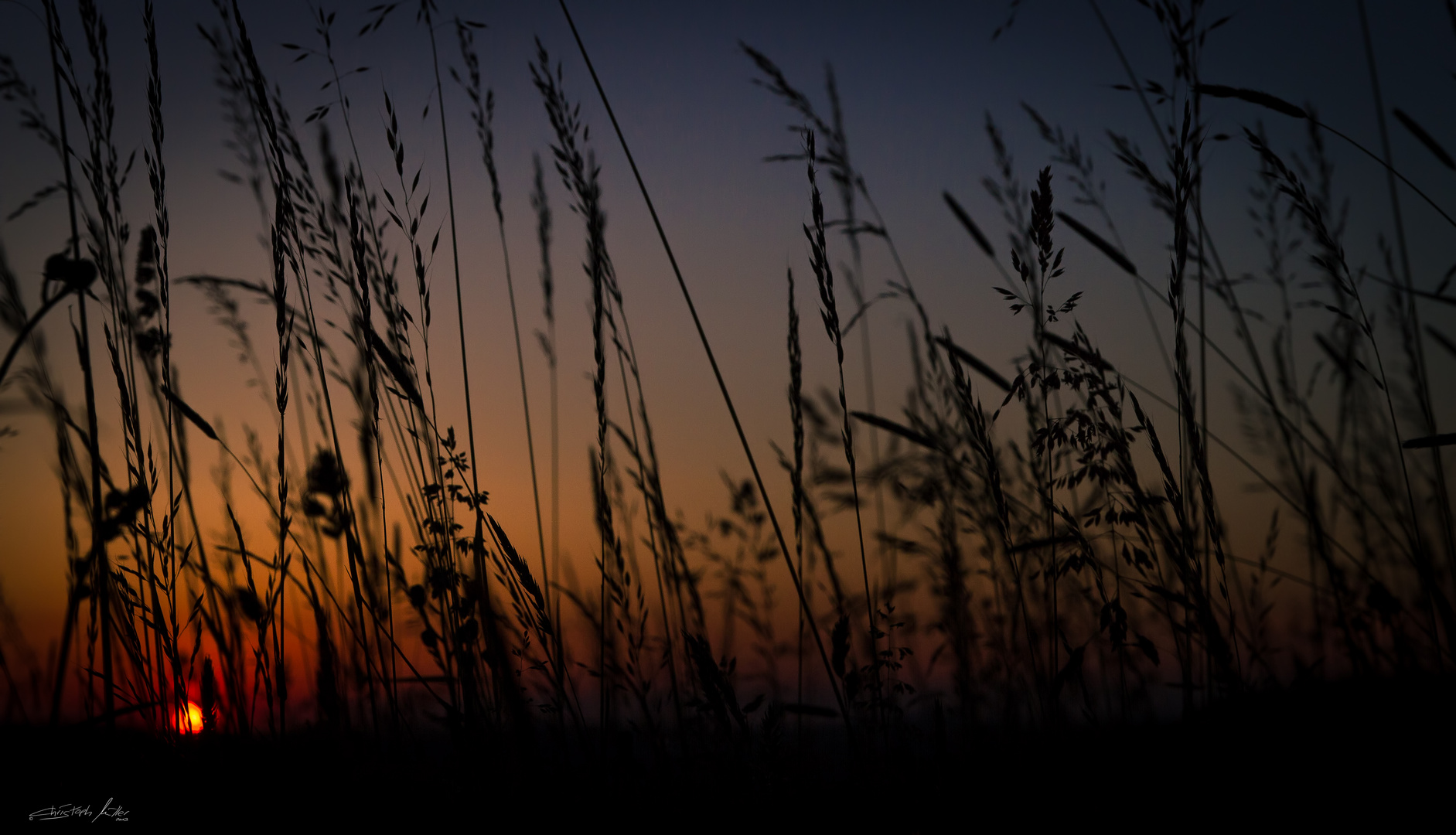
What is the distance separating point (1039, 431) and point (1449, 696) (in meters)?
0.81

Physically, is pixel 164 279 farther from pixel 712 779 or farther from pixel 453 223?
pixel 712 779

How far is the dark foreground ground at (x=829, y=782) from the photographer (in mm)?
1197

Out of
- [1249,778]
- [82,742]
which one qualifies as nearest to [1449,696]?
[1249,778]

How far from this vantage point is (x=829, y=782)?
5.72 ft

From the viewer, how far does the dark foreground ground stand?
1197mm

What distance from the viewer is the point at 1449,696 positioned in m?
1.45
